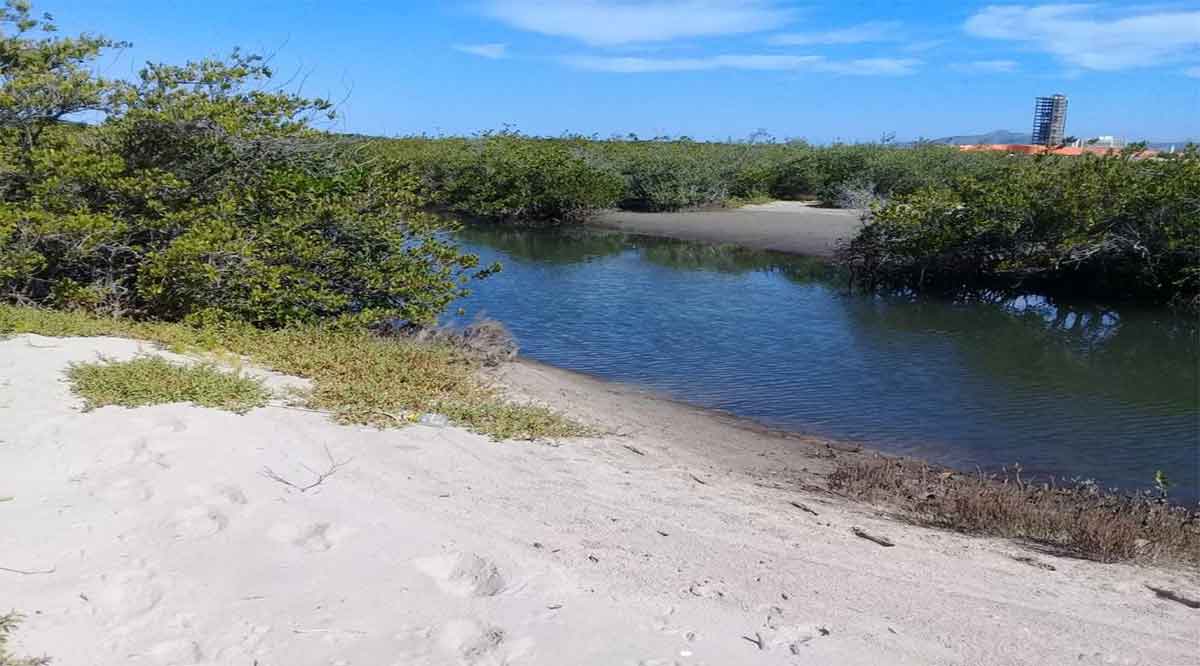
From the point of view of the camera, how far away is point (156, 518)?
5301mm

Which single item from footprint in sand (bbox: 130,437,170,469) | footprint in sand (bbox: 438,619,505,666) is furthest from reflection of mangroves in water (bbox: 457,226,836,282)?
footprint in sand (bbox: 438,619,505,666)

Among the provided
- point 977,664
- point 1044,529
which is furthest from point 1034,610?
point 1044,529

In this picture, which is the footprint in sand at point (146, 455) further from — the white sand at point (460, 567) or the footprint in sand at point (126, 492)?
the footprint in sand at point (126, 492)

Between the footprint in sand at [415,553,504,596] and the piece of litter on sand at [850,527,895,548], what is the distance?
7.65ft

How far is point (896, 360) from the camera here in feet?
45.8

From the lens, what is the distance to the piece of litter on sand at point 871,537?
581 centimetres

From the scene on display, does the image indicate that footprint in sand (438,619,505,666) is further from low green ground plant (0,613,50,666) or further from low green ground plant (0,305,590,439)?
low green ground plant (0,305,590,439)

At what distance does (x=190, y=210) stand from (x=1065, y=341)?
43.0 feet

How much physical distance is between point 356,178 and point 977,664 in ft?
31.8

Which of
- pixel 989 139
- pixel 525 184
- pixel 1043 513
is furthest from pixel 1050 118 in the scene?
pixel 1043 513

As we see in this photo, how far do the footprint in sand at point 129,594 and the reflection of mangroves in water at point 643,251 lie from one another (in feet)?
61.4

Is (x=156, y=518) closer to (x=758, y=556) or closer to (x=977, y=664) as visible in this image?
(x=758, y=556)

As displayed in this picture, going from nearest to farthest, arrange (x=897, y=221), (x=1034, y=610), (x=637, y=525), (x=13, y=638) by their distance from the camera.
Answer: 1. (x=13, y=638)
2. (x=1034, y=610)
3. (x=637, y=525)
4. (x=897, y=221)

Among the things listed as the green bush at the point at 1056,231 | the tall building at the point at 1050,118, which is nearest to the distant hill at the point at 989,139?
the tall building at the point at 1050,118
